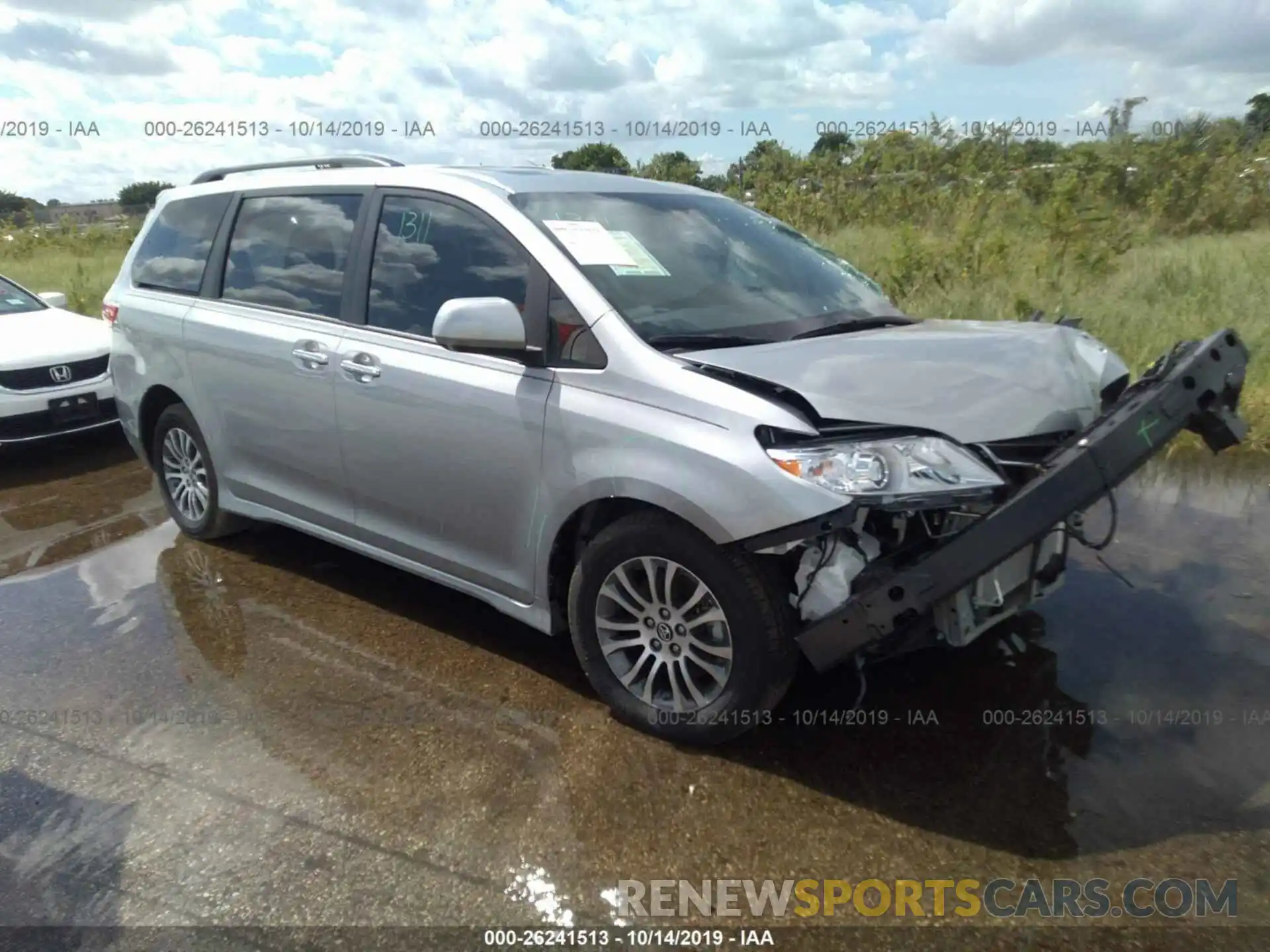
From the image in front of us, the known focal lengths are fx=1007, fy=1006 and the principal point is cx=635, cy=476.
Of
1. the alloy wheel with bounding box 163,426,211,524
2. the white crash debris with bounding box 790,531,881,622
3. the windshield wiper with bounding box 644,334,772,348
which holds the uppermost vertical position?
the windshield wiper with bounding box 644,334,772,348

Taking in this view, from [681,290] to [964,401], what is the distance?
1111mm

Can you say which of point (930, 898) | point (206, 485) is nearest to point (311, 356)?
point (206, 485)

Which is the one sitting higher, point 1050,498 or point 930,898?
point 1050,498

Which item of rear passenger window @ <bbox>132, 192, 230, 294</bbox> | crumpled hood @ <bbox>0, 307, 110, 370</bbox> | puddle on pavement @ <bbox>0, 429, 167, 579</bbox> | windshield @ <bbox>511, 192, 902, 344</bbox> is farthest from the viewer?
crumpled hood @ <bbox>0, 307, 110, 370</bbox>

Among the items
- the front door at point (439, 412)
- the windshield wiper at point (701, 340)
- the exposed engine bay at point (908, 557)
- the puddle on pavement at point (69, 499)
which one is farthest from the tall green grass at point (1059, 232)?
the puddle on pavement at point (69, 499)

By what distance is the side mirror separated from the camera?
335cm

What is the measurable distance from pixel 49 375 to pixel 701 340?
19.2 feet

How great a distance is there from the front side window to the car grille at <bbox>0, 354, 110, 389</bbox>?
3.94m

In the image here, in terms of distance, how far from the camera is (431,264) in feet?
12.9

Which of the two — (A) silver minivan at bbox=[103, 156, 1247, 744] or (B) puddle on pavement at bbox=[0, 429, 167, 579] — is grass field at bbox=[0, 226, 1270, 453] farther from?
(B) puddle on pavement at bbox=[0, 429, 167, 579]

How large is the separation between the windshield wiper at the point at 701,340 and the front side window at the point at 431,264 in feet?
1.79

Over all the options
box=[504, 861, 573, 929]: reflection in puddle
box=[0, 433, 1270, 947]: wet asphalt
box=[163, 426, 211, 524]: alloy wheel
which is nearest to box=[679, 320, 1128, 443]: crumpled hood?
box=[0, 433, 1270, 947]: wet asphalt

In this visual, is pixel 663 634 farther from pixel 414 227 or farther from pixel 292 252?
pixel 292 252

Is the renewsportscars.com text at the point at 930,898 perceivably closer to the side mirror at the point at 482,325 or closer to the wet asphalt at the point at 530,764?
the wet asphalt at the point at 530,764
